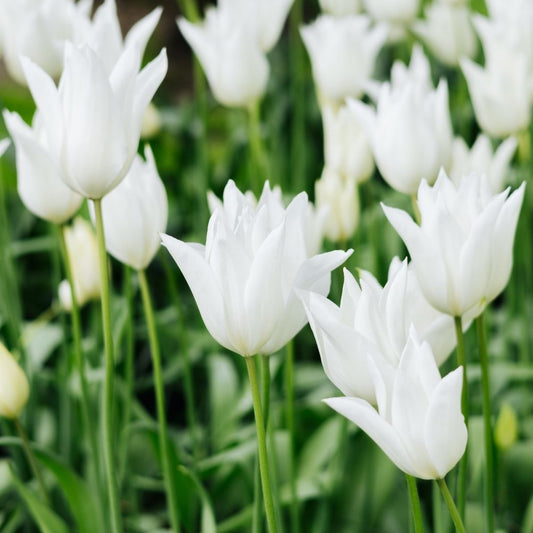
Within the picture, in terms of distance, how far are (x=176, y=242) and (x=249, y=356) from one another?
100 mm

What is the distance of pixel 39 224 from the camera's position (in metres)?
2.02

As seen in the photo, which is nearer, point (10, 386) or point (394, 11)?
point (10, 386)

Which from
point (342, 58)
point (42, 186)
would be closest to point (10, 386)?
point (42, 186)

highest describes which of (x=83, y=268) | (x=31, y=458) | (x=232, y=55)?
(x=232, y=55)

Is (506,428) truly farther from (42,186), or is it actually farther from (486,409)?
(42,186)

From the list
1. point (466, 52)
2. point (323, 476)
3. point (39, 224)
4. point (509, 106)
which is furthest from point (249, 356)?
point (39, 224)

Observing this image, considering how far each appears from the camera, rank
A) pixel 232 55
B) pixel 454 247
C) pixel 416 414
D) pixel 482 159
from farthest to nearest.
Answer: pixel 232 55 → pixel 482 159 → pixel 454 247 → pixel 416 414

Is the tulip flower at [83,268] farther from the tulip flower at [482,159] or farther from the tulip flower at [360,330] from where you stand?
the tulip flower at [360,330]

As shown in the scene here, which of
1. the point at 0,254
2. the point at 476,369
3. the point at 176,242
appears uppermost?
the point at 176,242

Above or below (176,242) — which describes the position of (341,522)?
below

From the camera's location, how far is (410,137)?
3.13ft

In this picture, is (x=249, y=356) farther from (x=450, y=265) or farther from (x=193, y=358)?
(x=193, y=358)

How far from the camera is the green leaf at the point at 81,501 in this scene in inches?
41.1

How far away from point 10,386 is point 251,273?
346mm
